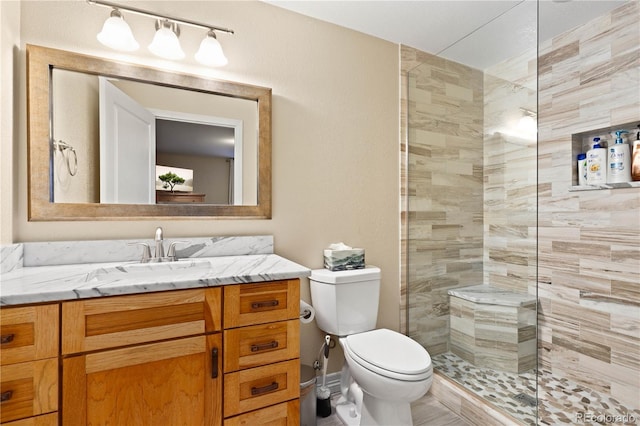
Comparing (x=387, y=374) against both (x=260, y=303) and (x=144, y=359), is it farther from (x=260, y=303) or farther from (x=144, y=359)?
(x=144, y=359)

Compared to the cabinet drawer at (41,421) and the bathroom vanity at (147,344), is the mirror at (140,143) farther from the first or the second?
the cabinet drawer at (41,421)

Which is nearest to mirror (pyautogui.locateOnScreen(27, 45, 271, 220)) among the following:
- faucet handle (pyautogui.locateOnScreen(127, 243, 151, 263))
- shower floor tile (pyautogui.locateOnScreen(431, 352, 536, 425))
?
faucet handle (pyautogui.locateOnScreen(127, 243, 151, 263))

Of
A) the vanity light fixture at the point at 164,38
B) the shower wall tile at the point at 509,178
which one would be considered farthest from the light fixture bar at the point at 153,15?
the shower wall tile at the point at 509,178

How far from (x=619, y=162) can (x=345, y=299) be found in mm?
1732

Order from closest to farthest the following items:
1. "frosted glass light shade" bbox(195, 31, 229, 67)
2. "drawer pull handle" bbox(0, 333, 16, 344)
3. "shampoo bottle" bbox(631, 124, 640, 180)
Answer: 1. "drawer pull handle" bbox(0, 333, 16, 344)
2. "frosted glass light shade" bbox(195, 31, 229, 67)
3. "shampoo bottle" bbox(631, 124, 640, 180)

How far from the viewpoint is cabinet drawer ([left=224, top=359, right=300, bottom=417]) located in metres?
1.21

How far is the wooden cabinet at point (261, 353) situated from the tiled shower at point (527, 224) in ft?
3.89

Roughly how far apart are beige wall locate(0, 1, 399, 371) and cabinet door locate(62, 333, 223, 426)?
2.22ft

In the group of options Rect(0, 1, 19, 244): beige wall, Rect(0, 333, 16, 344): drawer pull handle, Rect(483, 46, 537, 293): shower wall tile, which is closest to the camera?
Rect(0, 333, 16, 344): drawer pull handle

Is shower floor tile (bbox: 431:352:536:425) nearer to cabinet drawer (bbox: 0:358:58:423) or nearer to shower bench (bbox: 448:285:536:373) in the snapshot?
shower bench (bbox: 448:285:536:373)

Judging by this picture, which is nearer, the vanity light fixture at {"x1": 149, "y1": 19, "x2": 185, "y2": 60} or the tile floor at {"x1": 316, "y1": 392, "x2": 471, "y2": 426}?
the vanity light fixture at {"x1": 149, "y1": 19, "x2": 185, "y2": 60}

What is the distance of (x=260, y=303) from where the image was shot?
126 centimetres

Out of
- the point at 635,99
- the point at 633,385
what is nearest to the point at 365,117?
the point at 635,99

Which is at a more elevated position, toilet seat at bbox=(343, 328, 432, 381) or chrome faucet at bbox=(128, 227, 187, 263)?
chrome faucet at bbox=(128, 227, 187, 263)
